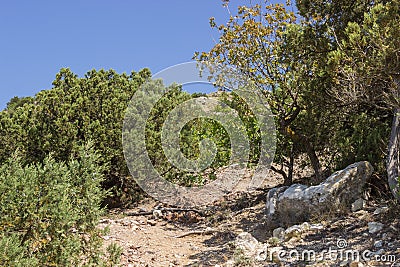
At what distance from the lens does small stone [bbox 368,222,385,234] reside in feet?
16.4

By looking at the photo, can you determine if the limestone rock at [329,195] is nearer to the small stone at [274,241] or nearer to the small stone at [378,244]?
the small stone at [274,241]

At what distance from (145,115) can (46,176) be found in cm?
633

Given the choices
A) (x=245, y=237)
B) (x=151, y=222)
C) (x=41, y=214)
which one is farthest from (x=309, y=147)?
(x=41, y=214)

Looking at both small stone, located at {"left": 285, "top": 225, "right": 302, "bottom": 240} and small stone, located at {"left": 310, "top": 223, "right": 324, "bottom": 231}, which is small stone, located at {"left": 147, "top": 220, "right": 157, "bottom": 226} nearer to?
small stone, located at {"left": 285, "top": 225, "right": 302, "bottom": 240}

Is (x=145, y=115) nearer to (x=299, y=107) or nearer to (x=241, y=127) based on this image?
(x=241, y=127)

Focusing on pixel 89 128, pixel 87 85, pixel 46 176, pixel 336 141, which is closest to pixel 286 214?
pixel 336 141

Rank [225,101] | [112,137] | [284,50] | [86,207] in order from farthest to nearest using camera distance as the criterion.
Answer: [112,137]
[225,101]
[284,50]
[86,207]

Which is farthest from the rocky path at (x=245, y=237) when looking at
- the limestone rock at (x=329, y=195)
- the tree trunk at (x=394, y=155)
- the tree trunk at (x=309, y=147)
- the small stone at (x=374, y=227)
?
the tree trunk at (x=309, y=147)

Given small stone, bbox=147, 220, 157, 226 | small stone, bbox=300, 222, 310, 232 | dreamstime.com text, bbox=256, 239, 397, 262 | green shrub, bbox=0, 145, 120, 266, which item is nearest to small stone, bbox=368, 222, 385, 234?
dreamstime.com text, bbox=256, 239, 397, 262

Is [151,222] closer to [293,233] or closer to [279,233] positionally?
[279,233]

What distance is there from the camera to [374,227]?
504 centimetres

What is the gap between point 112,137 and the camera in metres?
9.30

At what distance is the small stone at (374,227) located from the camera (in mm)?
4984

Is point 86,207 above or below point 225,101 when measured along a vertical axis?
below
